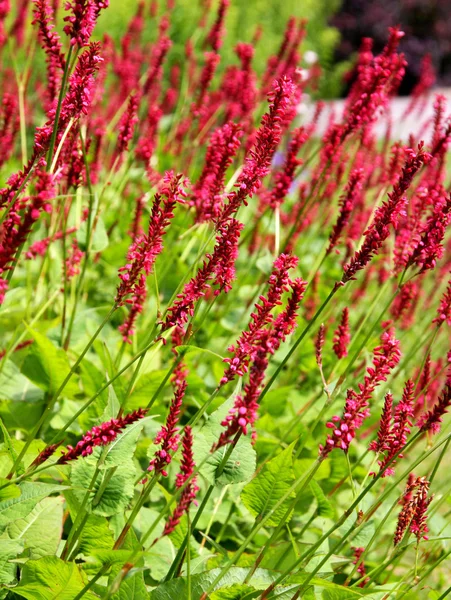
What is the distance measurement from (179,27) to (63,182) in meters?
7.28

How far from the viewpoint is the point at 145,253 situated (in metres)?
1.42

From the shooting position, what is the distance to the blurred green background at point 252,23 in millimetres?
8031

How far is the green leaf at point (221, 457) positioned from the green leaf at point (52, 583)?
328 mm

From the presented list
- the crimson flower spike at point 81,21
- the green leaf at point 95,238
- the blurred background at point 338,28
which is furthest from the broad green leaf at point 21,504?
the blurred background at point 338,28

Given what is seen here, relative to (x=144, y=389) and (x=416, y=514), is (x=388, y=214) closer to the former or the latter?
(x=416, y=514)

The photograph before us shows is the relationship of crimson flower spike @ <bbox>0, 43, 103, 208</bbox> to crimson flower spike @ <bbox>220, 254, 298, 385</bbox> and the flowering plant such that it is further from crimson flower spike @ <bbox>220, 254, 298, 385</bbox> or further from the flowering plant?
crimson flower spike @ <bbox>220, 254, 298, 385</bbox>

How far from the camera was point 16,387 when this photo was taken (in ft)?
7.58

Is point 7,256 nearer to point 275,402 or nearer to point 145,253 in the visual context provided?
point 145,253

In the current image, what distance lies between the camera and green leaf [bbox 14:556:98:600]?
1.49 m

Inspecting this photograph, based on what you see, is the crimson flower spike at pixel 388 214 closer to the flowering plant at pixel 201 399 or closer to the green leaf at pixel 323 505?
the flowering plant at pixel 201 399

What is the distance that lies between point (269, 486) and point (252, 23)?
380 inches

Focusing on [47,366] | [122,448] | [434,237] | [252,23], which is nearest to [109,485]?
[122,448]

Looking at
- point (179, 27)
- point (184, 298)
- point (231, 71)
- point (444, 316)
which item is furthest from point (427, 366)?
point (179, 27)

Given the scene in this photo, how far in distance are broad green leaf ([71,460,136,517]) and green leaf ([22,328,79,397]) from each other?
0.49m
